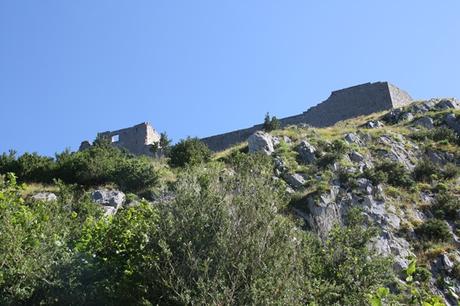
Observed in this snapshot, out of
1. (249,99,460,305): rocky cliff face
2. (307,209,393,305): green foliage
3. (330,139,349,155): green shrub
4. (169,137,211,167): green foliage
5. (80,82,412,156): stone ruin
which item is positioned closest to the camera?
(307,209,393,305): green foliage

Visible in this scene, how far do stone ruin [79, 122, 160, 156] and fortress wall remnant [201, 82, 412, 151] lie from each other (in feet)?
12.1

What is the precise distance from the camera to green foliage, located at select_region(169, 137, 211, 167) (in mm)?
23828

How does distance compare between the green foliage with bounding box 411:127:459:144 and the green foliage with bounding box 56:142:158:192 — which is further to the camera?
the green foliage with bounding box 411:127:459:144

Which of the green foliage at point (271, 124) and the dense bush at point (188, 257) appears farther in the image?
the green foliage at point (271, 124)

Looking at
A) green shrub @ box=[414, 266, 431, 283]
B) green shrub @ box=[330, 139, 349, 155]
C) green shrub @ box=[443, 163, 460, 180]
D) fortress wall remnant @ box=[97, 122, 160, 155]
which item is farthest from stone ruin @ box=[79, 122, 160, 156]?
green shrub @ box=[414, 266, 431, 283]

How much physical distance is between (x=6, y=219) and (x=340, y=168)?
46.1 ft

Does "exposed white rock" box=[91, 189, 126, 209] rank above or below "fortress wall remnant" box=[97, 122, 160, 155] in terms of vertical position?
below

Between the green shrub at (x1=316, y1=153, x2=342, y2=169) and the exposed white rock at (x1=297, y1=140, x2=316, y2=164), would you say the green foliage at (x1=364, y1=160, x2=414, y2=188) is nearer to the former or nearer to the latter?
the green shrub at (x1=316, y1=153, x2=342, y2=169)

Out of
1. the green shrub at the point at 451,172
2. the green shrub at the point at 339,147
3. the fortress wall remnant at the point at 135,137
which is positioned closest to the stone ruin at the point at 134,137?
the fortress wall remnant at the point at 135,137

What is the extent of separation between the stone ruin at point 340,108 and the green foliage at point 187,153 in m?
8.77

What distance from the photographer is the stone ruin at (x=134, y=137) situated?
3634 cm

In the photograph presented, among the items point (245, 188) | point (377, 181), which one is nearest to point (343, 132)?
point (377, 181)

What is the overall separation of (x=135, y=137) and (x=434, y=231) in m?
22.5

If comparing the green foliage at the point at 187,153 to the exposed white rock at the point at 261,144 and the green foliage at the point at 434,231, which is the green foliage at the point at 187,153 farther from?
the green foliage at the point at 434,231
